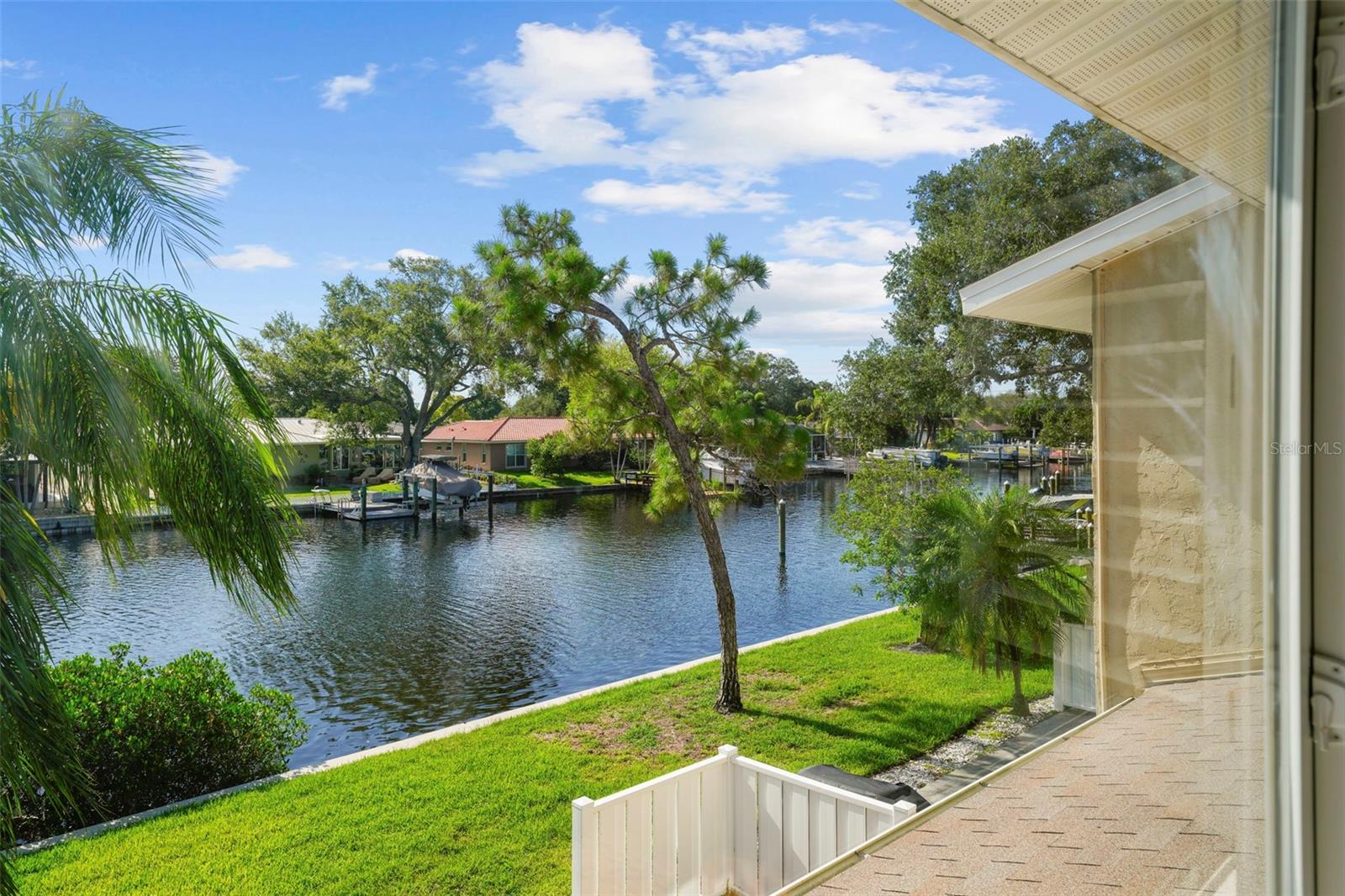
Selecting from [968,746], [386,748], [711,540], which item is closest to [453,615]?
[386,748]

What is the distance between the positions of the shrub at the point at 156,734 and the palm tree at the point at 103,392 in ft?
3.64

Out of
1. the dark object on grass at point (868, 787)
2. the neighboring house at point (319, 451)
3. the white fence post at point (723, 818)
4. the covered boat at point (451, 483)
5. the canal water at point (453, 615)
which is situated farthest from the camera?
the covered boat at point (451, 483)

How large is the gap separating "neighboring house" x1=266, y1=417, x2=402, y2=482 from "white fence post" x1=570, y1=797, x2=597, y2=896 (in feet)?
3.03

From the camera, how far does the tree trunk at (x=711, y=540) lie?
3.79 metres

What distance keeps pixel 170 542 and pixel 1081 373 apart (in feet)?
4.68

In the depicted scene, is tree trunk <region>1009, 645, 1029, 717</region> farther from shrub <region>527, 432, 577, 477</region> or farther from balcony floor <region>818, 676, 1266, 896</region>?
shrub <region>527, 432, 577, 477</region>

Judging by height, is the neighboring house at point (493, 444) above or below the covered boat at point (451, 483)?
above

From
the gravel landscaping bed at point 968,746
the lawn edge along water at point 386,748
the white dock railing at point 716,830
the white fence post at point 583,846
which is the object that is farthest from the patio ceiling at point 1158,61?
the lawn edge along water at point 386,748

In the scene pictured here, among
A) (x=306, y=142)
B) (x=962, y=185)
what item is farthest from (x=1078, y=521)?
(x=306, y=142)

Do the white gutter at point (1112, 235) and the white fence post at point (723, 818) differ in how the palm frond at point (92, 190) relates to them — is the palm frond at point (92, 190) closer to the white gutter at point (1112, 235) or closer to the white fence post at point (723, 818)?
the white gutter at point (1112, 235)

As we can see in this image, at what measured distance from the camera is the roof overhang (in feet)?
1.74

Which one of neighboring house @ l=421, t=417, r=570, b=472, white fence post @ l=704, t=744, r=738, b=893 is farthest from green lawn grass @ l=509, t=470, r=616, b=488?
white fence post @ l=704, t=744, r=738, b=893

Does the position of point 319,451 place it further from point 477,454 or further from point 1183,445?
point 477,454

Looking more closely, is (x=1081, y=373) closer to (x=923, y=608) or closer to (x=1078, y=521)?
(x=1078, y=521)
